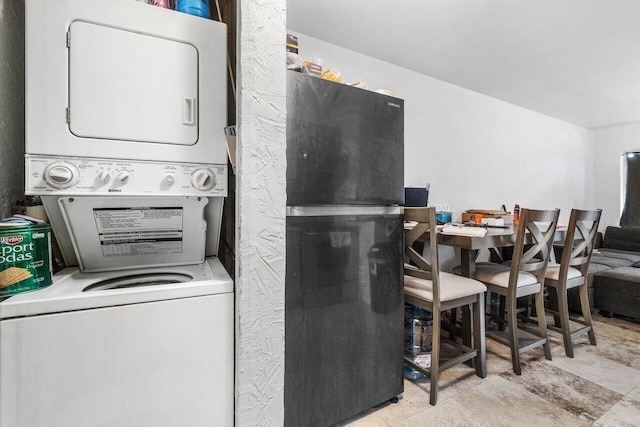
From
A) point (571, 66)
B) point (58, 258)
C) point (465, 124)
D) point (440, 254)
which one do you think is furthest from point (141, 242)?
point (571, 66)

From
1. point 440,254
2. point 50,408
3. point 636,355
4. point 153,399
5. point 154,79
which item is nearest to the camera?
point 50,408

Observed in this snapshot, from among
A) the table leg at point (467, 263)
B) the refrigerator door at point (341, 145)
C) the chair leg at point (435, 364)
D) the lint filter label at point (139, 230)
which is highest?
the refrigerator door at point (341, 145)

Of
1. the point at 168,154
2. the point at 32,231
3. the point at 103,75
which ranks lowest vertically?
the point at 32,231

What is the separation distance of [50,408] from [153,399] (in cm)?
25

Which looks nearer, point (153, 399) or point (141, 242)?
point (153, 399)

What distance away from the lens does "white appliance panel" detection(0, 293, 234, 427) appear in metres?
0.79

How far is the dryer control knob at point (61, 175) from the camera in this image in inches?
36.2

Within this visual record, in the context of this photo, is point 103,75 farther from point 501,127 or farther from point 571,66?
point 501,127

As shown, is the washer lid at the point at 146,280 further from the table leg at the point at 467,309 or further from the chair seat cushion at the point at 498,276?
the chair seat cushion at the point at 498,276

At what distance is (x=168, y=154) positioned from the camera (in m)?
1.07

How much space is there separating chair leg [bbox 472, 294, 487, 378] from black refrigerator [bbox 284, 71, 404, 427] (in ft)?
1.96

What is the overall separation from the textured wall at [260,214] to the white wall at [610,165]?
19.7 ft

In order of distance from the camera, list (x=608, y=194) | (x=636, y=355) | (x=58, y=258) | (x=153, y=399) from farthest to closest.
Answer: (x=608, y=194)
(x=636, y=355)
(x=58, y=258)
(x=153, y=399)

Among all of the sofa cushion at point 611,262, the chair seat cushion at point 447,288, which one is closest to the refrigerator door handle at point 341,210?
the chair seat cushion at point 447,288
